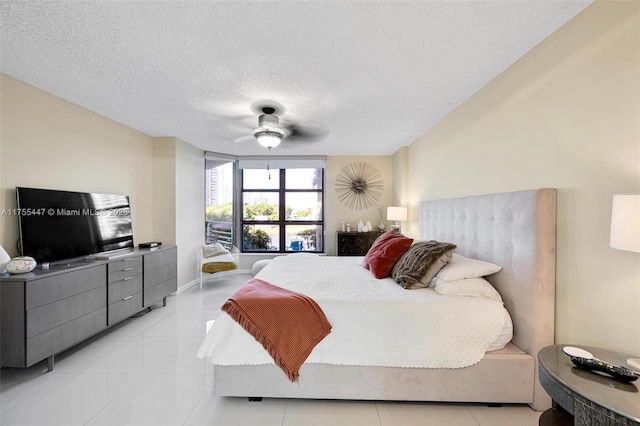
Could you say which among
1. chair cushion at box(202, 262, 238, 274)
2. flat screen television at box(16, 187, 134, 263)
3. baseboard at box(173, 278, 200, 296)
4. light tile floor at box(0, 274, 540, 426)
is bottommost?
light tile floor at box(0, 274, 540, 426)

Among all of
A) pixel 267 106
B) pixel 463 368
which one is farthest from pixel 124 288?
pixel 463 368

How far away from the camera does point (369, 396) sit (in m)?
1.76

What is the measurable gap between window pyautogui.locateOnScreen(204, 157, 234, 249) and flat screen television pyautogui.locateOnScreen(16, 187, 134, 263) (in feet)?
5.63

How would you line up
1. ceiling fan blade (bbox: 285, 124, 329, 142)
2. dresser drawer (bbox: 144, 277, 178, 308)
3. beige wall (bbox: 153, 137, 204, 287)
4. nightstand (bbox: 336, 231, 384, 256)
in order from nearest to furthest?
dresser drawer (bbox: 144, 277, 178, 308)
ceiling fan blade (bbox: 285, 124, 329, 142)
beige wall (bbox: 153, 137, 204, 287)
nightstand (bbox: 336, 231, 384, 256)

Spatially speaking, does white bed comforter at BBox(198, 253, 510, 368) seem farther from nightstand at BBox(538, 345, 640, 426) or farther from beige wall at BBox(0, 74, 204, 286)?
beige wall at BBox(0, 74, 204, 286)

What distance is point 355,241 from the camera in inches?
196

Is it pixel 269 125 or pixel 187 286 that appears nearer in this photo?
pixel 269 125

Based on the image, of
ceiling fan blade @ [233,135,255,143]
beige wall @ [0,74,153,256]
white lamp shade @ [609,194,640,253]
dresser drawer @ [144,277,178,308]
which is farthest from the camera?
ceiling fan blade @ [233,135,255,143]

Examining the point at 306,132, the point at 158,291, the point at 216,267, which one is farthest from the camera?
the point at 216,267

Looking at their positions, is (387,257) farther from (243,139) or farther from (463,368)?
(243,139)

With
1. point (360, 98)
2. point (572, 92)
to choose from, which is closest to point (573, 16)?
point (572, 92)

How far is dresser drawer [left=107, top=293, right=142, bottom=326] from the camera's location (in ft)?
8.93

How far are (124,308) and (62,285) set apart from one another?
81 centimetres

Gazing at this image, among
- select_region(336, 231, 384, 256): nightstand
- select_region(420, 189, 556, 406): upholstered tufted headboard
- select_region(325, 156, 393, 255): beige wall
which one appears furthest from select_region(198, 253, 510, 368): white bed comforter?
select_region(325, 156, 393, 255): beige wall
